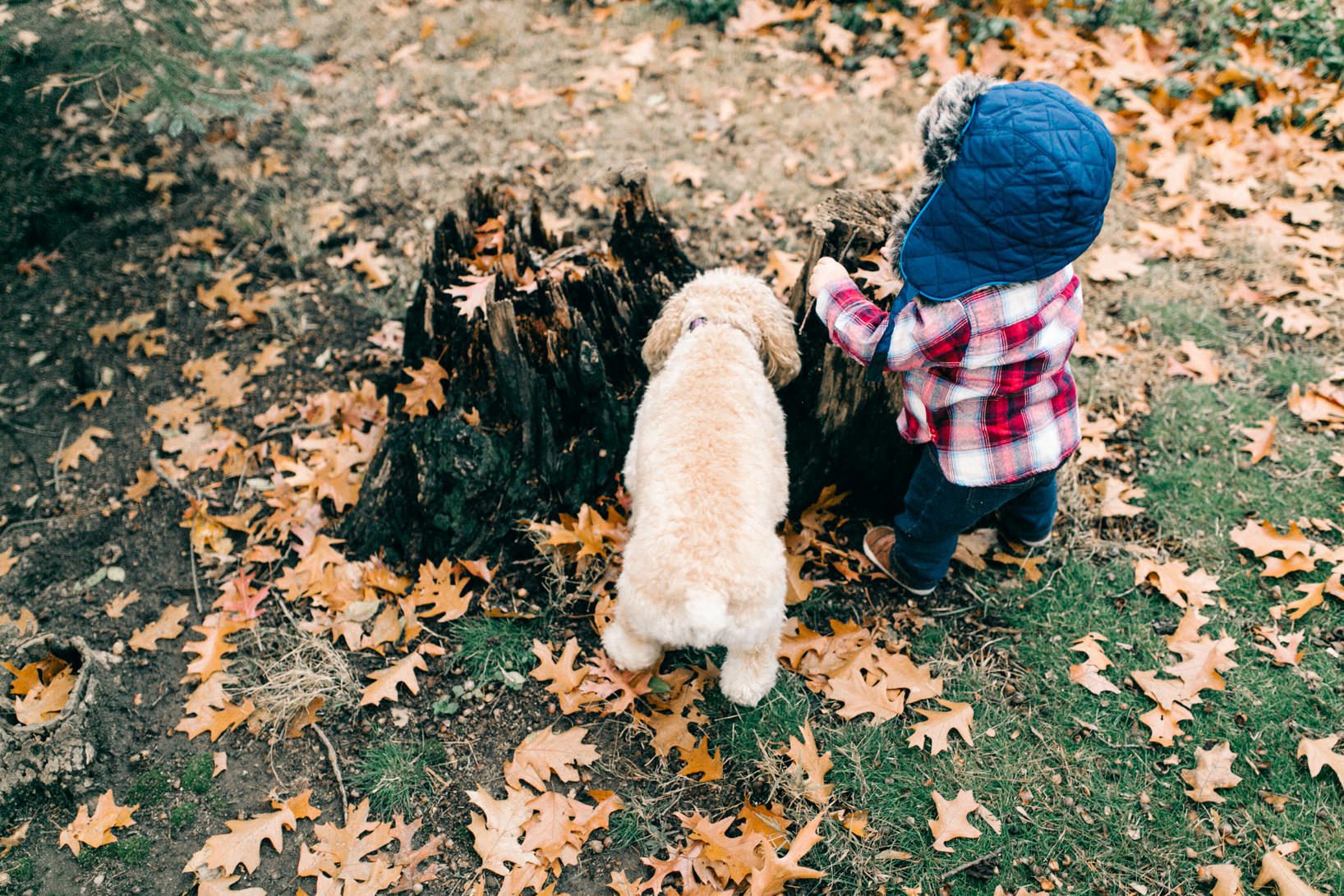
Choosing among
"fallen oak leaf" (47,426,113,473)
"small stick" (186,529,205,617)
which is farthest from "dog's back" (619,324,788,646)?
"fallen oak leaf" (47,426,113,473)

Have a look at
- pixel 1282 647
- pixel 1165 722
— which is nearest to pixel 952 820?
pixel 1165 722

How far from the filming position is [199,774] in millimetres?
3314

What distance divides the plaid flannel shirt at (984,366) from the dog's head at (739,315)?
27cm

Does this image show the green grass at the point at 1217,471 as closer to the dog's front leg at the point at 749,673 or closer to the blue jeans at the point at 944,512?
the blue jeans at the point at 944,512

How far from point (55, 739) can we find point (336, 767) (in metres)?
1.15

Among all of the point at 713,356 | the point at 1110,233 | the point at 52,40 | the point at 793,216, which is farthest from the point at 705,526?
the point at 52,40

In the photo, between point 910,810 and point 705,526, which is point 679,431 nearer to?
point 705,526

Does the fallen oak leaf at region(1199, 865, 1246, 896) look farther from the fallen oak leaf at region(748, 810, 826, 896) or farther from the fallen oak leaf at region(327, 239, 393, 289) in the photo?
the fallen oak leaf at region(327, 239, 393, 289)

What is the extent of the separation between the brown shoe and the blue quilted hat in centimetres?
148

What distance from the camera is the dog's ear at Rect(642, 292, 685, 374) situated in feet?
11.2

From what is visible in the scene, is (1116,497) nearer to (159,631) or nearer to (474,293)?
(474,293)

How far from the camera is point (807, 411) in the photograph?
3895 mm

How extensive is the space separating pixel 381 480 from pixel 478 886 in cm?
195

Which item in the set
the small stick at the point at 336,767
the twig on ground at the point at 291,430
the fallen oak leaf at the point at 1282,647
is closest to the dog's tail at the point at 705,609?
the small stick at the point at 336,767
